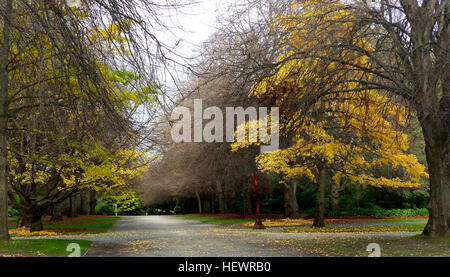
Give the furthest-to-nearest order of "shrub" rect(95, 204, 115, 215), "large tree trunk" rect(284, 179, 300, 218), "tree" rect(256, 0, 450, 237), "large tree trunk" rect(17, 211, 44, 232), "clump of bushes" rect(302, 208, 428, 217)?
"shrub" rect(95, 204, 115, 215)
"clump of bushes" rect(302, 208, 428, 217)
"large tree trunk" rect(284, 179, 300, 218)
"large tree trunk" rect(17, 211, 44, 232)
"tree" rect(256, 0, 450, 237)

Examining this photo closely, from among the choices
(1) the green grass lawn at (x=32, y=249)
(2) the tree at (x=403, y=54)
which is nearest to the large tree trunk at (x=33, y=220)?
(1) the green grass lawn at (x=32, y=249)

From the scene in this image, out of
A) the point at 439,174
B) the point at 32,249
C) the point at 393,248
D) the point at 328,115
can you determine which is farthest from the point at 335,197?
the point at 32,249

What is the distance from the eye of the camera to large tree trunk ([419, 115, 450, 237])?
38.3 feet

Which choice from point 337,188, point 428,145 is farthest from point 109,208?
point 428,145

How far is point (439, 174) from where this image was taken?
11.9 metres

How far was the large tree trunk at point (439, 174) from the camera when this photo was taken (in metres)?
11.7

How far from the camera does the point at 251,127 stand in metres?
16.1

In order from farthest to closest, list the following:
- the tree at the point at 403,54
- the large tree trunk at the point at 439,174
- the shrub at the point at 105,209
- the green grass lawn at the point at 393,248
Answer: the shrub at the point at 105,209 < the large tree trunk at the point at 439,174 < the tree at the point at 403,54 < the green grass lawn at the point at 393,248

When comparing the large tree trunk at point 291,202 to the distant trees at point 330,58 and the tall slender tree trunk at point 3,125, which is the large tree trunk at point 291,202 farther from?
the tall slender tree trunk at point 3,125

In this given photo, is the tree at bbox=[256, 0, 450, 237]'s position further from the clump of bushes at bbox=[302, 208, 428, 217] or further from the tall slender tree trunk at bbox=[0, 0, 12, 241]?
the clump of bushes at bbox=[302, 208, 428, 217]

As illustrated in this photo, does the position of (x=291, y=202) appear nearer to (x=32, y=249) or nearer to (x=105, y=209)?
(x=32, y=249)

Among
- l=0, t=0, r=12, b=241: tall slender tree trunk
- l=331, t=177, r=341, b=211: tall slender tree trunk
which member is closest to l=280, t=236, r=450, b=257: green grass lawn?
l=0, t=0, r=12, b=241: tall slender tree trunk

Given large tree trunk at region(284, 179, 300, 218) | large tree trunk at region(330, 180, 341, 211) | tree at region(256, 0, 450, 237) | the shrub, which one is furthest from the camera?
the shrub
